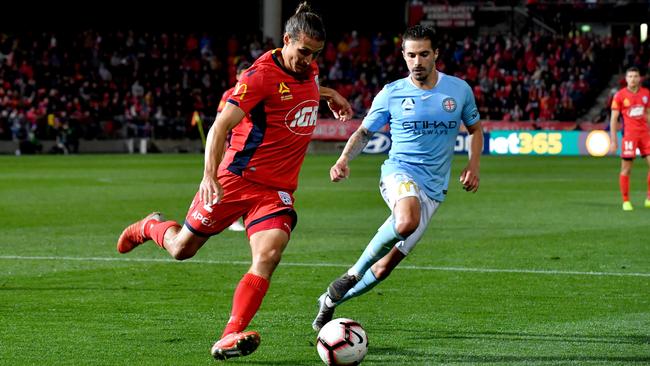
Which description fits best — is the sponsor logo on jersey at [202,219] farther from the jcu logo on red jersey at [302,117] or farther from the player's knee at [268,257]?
the jcu logo on red jersey at [302,117]

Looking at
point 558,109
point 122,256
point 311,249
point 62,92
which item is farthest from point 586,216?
point 62,92

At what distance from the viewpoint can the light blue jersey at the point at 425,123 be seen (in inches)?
326

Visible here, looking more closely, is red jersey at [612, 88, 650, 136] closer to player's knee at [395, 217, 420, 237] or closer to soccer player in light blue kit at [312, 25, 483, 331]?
soccer player in light blue kit at [312, 25, 483, 331]

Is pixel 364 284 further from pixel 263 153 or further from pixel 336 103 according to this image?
pixel 263 153

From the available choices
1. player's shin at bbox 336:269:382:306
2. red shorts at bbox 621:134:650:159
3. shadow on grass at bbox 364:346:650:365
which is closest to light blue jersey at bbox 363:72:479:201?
player's shin at bbox 336:269:382:306

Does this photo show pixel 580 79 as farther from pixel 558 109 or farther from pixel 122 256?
pixel 122 256

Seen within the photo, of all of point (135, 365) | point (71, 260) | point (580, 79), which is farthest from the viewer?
point (580, 79)

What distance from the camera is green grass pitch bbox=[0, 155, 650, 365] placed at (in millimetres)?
7094

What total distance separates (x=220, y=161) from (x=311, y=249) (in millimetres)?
6313

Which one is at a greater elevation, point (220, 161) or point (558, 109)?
point (220, 161)

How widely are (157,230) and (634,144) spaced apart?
1273 cm

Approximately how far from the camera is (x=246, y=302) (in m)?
6.66

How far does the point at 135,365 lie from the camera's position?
258 inches

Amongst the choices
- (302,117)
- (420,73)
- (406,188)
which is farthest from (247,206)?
(420,73)
